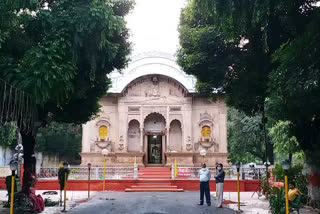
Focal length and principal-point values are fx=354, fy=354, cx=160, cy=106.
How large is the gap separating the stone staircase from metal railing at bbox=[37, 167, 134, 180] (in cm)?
95

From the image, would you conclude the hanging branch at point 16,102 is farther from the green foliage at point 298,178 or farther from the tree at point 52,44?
the green foliage at point 298,178

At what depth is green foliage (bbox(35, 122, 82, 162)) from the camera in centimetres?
3638

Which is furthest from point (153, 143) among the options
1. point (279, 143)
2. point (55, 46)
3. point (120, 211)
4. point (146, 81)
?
point (55, 46)

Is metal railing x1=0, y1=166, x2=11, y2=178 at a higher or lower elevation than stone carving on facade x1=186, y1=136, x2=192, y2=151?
lower

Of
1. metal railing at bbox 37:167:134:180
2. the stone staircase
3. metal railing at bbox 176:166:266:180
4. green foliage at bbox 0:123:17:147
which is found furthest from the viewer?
metal railing at bbox 37:167:134:180

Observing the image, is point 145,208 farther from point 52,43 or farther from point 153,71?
point 153,71

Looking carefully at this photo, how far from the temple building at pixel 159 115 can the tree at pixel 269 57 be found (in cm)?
898

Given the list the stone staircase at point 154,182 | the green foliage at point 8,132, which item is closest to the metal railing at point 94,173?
the stone staircase at point 154,182

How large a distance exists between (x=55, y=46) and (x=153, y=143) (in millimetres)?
21713

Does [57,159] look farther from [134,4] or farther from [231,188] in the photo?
[134,4]

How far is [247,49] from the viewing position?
47.0ft

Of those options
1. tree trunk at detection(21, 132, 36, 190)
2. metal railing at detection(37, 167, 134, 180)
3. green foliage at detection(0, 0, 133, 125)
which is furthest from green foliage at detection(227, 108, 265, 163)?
green foliage at detection(0, 0, 133, 125)

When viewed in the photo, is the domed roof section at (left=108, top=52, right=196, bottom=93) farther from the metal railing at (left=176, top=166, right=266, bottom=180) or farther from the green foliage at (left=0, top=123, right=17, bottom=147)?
the green foliage at (left=0, top=123, right=17, bottom=147)

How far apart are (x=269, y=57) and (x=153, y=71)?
14280 mm
